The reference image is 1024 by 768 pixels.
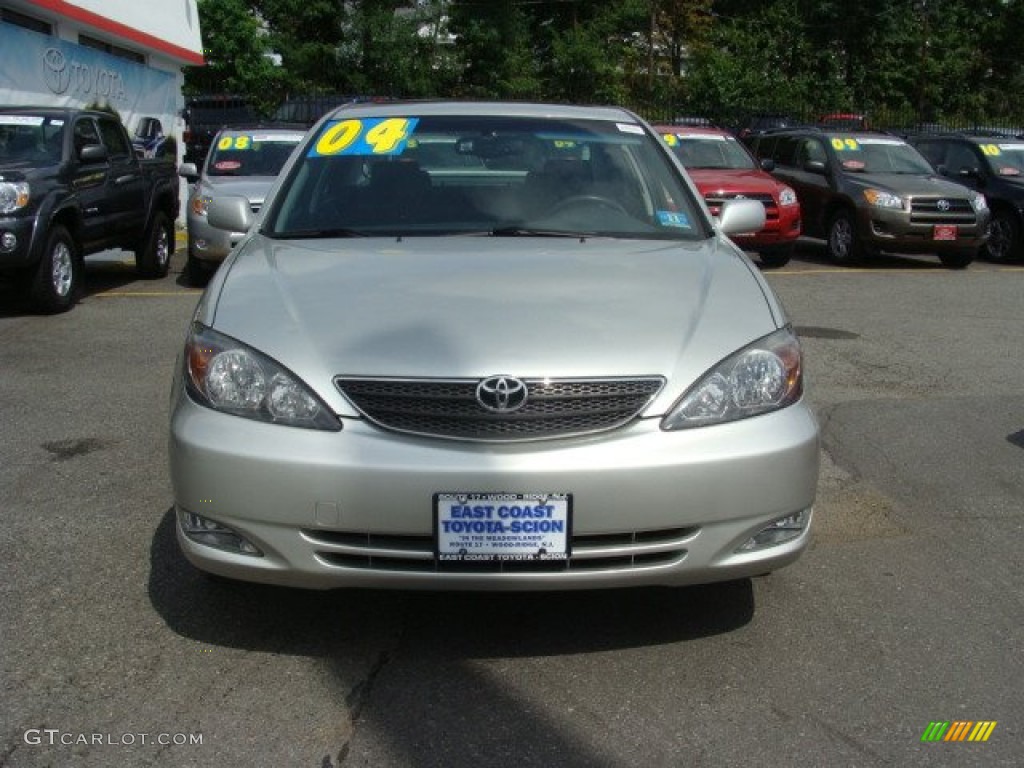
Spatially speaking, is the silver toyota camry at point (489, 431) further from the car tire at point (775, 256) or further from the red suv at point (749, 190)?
the car tire at point (775, 256)

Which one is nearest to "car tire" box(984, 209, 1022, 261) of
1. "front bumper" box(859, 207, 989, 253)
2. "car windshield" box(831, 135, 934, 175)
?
"car windshield" box(831, 135, 934, 175)

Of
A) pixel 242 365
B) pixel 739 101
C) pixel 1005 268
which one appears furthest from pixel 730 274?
pixel 739 101

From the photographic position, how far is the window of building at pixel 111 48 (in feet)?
73.2

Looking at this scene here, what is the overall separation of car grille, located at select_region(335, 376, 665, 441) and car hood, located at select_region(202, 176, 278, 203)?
875 centimetres

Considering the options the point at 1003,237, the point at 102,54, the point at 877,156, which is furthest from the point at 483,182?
the point at 102,54

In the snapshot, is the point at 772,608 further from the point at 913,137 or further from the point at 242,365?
the point at 913,137

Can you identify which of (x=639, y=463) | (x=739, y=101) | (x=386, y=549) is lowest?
(x=739, y=101)

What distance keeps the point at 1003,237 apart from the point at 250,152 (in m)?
9.80

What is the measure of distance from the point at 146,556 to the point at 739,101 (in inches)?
1301

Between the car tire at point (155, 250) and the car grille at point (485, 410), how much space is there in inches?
391

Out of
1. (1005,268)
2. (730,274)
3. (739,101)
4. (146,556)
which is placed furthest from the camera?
(739,101)

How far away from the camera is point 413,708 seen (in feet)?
10.8

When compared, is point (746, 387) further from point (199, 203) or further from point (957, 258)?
point (957, 258)

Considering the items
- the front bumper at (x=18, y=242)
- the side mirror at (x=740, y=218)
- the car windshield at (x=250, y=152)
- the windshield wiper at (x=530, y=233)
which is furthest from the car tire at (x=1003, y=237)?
the windshield wiper at (x=530, y=233)
